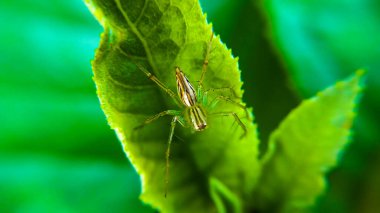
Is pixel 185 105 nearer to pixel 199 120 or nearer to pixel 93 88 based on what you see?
pixel 199 120

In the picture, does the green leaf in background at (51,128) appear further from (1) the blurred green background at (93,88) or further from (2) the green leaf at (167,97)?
(2) the green leaf at (167,97)

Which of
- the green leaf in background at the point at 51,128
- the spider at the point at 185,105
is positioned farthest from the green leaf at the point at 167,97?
the green leaf in background at the point at 51,128

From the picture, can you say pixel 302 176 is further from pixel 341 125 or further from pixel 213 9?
pixel 213 9

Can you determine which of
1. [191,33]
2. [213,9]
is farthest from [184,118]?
[213,9]

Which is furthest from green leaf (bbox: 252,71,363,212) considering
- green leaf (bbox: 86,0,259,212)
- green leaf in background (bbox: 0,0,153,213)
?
green leaf in background (bbox: 0,0,153,213)

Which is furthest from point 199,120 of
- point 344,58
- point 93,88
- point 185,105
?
point 344,58

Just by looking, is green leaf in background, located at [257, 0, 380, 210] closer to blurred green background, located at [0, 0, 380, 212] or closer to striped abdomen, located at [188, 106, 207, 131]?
blurred green background, located at [0, 0, 380, 212]
